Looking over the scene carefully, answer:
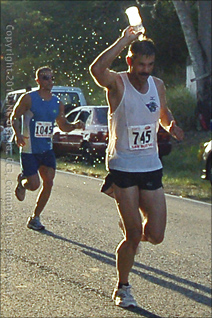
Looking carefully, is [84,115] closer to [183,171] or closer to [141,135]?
[141,135]

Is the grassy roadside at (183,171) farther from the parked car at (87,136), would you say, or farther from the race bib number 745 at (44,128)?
the race bib number 745 at (44,128)

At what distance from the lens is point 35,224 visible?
30.7 feet

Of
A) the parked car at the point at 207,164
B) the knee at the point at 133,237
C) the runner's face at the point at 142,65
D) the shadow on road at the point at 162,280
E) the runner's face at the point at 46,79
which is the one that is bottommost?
the shadow on road at the point at 162,280

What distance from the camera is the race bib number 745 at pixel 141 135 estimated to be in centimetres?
395

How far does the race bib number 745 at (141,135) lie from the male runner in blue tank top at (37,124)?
21.4 inches

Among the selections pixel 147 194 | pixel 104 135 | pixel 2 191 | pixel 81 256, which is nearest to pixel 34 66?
pixel 2 191

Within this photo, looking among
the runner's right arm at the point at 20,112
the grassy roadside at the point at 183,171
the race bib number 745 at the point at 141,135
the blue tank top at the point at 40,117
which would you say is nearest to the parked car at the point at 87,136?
the grassy roadside at the point at 183,171

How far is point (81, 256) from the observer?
27.5ft

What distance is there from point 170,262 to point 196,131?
13.3 m

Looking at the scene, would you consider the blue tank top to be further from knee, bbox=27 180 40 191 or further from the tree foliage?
the tree foliage

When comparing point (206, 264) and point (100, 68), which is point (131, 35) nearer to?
point (100, 68)

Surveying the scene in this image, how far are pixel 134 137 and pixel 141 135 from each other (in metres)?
0.04

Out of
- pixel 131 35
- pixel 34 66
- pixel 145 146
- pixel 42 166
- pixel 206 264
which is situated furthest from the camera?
pixel 34 66

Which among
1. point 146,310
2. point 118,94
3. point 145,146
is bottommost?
point 146,310
